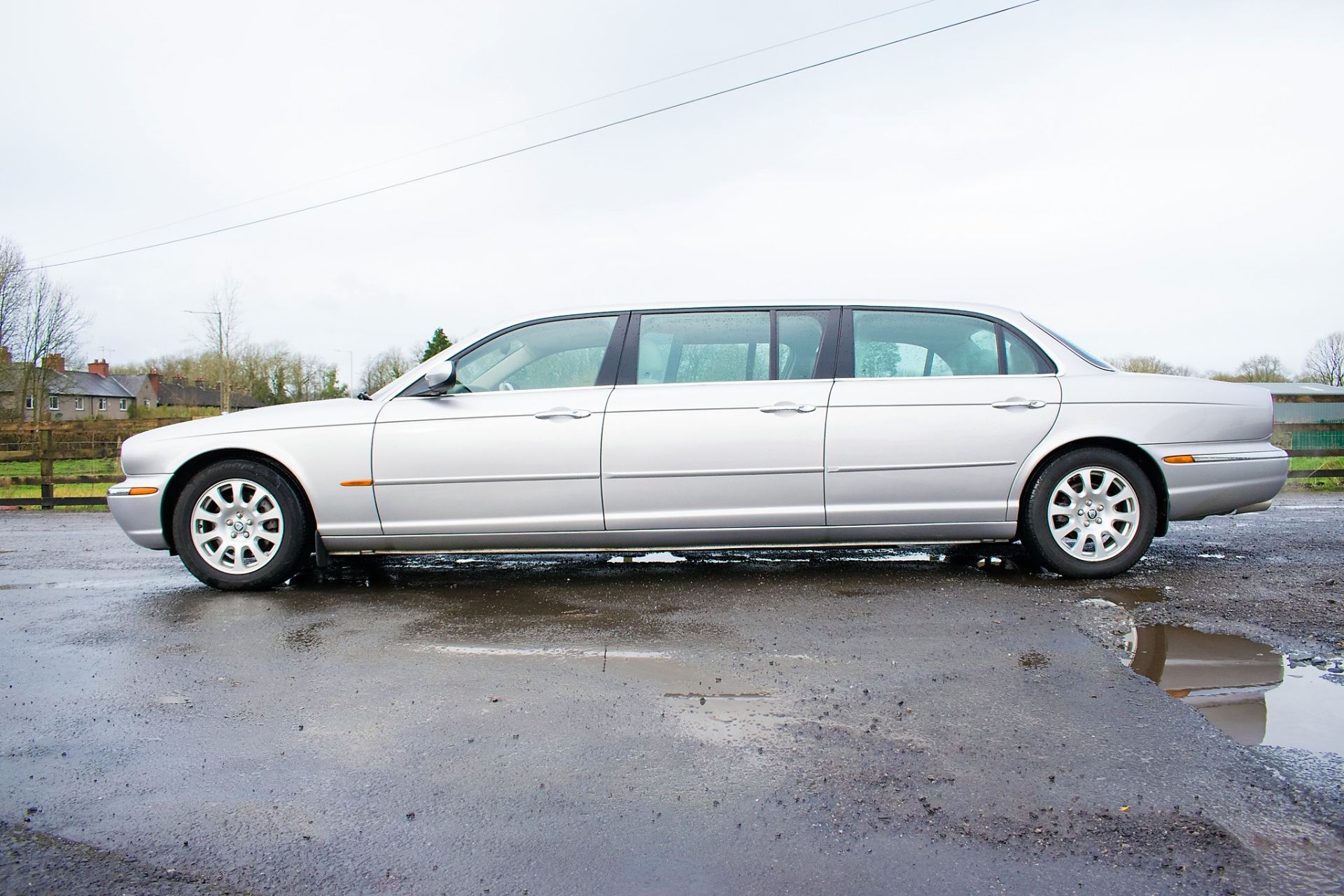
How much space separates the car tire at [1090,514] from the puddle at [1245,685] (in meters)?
1.07

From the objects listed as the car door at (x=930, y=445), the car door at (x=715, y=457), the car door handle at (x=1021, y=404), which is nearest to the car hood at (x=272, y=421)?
the car door at (x=715, y=457)

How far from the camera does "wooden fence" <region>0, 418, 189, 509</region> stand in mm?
12867

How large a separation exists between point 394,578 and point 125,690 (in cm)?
214

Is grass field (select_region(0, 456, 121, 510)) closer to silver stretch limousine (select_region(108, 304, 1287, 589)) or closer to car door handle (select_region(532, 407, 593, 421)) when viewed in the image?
silver stretch limousine (select_region(108, 304, 1287, 589))

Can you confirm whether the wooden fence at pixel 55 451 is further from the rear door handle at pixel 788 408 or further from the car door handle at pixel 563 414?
the rear door handle at pixel 788 408

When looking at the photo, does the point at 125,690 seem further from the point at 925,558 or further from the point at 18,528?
the point at 18,528

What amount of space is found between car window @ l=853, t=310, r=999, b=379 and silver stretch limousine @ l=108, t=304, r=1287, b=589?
16 mm

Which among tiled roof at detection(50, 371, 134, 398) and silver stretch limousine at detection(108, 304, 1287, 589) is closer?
silver stretch limousine at detection(108, 304, 1287, 589)

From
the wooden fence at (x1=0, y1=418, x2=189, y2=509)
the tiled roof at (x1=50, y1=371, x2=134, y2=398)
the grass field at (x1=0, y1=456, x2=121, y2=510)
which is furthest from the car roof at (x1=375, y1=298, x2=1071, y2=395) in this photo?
the tiled roof at (x1=50, y1=371, x2=134, y2=398)

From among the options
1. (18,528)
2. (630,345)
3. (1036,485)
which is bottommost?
(18,528)

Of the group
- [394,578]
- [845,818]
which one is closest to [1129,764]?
[845,818]

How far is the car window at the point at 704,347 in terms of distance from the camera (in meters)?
5.03

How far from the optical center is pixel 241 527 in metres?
5.00

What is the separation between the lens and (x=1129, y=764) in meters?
2.41
